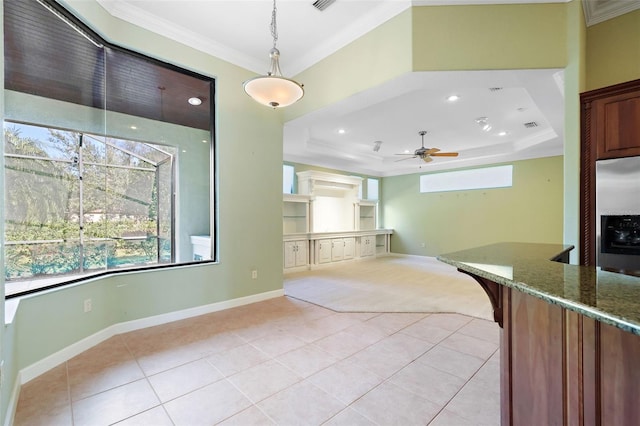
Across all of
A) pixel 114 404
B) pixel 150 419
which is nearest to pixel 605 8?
pixel 150 419

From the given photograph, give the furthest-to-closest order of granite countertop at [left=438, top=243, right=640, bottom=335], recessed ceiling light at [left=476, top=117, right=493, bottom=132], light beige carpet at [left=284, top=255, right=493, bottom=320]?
1. recessed ceiling light at [left=476, top=117, right=493, bottom=132]
2. light beige carpet at [left=284, top=255, right=493, bottom=320]
3. granite countertop at [left=438, top=243, right=640, bottom=335]

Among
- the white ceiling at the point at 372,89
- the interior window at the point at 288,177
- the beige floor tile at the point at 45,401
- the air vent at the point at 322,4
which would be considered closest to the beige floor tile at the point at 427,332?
the white ceiling at the point at 372,89

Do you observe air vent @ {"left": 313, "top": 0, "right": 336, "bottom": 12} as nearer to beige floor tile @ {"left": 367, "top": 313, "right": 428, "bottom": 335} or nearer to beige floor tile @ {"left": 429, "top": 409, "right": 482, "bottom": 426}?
beige floor tile @ {"left": 367, "top": 313, "right": 428, "bottom": 335}

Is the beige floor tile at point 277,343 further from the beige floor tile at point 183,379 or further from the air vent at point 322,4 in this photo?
the air vent at point 322,4

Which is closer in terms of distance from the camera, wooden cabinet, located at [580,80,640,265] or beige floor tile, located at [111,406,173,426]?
beige floor tile, located at [111,406,173,426]

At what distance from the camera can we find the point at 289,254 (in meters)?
6.63

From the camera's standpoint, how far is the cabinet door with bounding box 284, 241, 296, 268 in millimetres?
6576

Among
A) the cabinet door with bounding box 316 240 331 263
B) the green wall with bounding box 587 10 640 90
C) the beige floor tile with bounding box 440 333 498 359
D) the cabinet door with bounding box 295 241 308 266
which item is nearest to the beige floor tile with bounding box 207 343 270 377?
the beige floor tile with bounding box 440 333 498 359

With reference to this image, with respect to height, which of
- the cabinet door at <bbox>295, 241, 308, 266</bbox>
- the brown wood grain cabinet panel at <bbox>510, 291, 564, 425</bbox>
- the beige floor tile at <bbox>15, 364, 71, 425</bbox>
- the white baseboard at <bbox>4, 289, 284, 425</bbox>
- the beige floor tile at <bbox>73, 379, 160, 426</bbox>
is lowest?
the beige floor tile at <bbox>73, 379, 160, 426</bbox>

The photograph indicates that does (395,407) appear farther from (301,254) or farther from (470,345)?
(301,254)

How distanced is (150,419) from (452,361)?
2.29 meters

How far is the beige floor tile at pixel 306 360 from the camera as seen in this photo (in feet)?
7.54

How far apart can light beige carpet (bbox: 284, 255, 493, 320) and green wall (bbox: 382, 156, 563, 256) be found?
1.47m

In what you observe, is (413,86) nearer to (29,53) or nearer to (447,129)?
(447,129)
